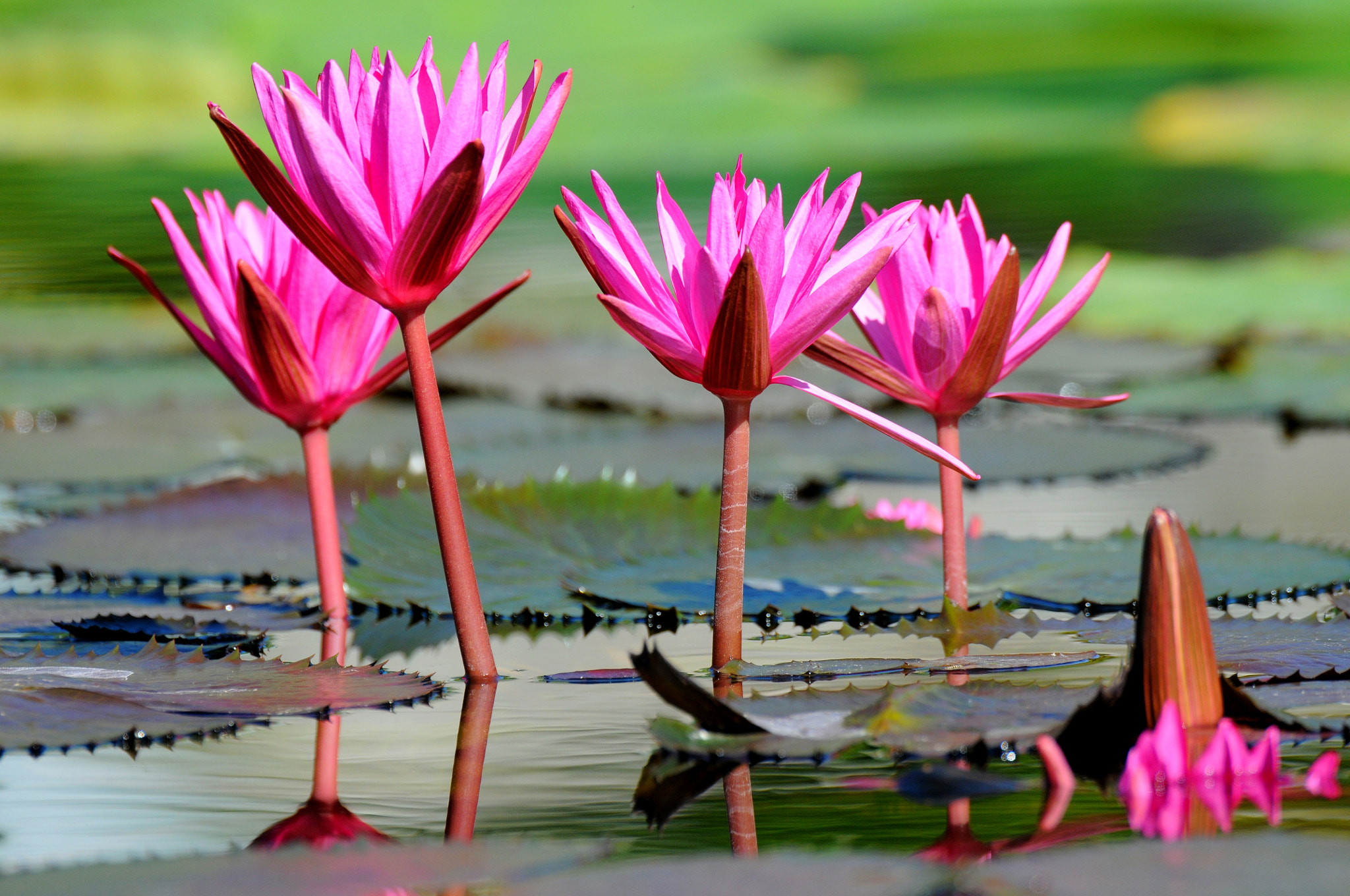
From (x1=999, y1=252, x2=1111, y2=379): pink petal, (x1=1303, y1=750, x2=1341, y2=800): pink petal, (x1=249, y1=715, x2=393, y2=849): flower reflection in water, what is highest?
(x1=999, y1=252, x2=1111, y2=379): pink petal

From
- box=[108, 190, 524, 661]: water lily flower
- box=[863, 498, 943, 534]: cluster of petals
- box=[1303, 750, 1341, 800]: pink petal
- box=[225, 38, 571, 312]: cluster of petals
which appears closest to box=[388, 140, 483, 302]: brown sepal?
box=[225, 38, 571, 312]: cluster of petals

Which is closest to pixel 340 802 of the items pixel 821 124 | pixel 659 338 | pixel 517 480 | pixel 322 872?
pixel 322 872

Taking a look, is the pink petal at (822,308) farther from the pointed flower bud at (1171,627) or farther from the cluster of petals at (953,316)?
the pointed flower bud at (1171,627)

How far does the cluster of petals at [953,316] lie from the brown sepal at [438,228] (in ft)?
0.68

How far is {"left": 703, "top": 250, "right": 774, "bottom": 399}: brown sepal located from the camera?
59 centimetres

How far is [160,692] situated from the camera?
2.18ft

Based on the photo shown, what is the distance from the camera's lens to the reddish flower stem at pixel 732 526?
2.13 ft

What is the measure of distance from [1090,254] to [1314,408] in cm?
159

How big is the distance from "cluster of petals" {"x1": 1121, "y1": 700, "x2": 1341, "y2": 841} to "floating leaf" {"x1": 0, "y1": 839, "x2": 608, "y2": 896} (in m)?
0.20

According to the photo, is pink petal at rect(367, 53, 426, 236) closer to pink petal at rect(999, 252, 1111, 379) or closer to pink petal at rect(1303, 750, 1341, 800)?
pink petal at rect(999, 252, 1111, 379)

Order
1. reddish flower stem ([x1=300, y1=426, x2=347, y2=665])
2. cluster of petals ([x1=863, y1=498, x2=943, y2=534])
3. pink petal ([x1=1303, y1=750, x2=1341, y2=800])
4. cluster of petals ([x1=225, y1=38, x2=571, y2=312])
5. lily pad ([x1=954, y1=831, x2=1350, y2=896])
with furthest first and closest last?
1. cluster of petals ([x1=863, y1=498, x2=943, y2=534])
2. reddish flower stem ([x1=300, y1=426, x2=347, y2=665])
3. cluster of petals ([x1=225, y1=38, x2=571, y2=312])
4. pink petal ([x1=1303, y1=750, x2=1341, y2=800])
5. lily pad ([x1=954, y1=831, x2=1350, y2=896])

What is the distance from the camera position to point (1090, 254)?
346 cm

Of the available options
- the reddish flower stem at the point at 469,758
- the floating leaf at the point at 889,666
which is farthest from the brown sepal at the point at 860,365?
the reddish flower stem at the point at 469,758

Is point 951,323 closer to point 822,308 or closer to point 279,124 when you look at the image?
point 822,308
